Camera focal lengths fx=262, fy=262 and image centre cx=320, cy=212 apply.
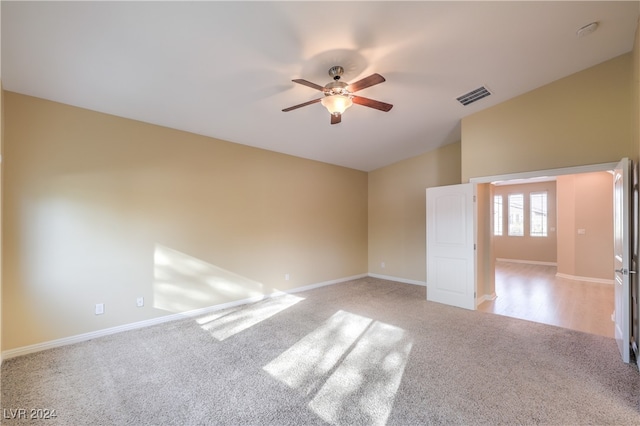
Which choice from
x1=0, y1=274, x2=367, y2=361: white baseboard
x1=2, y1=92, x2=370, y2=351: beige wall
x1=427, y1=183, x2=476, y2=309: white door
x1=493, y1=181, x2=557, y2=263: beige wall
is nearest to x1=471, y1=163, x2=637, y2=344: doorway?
x1=427, y1=183, x2=476, y2=309: white door

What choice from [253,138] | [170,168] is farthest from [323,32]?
[170,168]

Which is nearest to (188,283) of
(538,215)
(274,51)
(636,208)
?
(274,51)

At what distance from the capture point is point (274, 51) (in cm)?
252

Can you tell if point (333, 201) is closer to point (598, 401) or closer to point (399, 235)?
point (399, 235)

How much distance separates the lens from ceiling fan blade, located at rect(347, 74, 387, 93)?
7.40ft

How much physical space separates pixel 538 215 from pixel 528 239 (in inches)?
34.6

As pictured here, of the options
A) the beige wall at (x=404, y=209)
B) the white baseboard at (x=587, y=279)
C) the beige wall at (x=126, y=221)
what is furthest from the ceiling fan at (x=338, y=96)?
the white baseboard at (x=587, y=279)

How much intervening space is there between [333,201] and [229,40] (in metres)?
4.31

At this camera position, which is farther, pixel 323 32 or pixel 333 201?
pixel 333 201

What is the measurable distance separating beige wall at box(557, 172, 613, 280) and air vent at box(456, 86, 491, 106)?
470 centimetres

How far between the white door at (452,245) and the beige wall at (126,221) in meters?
2.68

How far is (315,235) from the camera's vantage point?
5910 millimetres

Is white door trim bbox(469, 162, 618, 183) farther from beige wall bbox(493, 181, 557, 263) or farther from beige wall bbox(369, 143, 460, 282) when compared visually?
beige wall bbox(493, 181, 557, 263)

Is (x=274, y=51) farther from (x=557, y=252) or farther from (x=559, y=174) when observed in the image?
(x=557, y=252)
